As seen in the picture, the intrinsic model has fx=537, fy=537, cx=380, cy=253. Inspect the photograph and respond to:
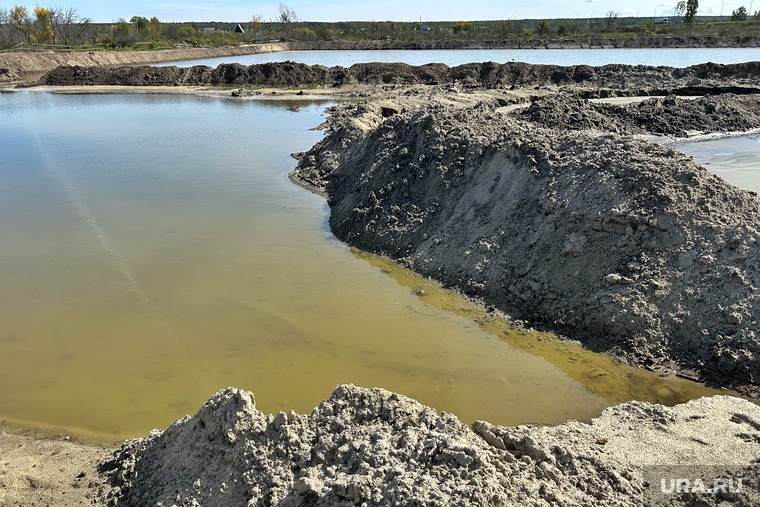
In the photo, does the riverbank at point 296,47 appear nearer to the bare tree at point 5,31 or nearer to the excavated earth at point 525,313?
the bare tree at point 5,31

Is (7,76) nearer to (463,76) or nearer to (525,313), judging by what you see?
(463,76)

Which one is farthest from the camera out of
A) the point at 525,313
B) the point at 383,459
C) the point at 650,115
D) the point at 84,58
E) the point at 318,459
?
the point at 84,58

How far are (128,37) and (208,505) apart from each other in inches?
2879

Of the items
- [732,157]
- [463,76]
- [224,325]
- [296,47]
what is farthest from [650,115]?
[296,47]

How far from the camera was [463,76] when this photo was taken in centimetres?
3234

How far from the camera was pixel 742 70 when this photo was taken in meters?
27.8

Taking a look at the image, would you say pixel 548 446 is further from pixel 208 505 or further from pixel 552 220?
pixel 552 220

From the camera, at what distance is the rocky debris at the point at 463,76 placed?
25.5m

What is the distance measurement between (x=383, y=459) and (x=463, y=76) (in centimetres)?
3167

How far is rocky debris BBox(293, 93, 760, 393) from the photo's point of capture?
607cm

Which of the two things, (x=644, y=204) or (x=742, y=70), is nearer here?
(x=644, y=204)

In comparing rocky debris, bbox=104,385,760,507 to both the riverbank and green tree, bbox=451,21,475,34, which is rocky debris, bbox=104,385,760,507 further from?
green tree, bbox=451,21,475,34

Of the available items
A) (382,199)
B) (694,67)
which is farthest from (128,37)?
(382,199)

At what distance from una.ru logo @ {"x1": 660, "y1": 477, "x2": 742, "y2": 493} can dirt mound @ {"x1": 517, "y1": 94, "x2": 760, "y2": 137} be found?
1202cm
